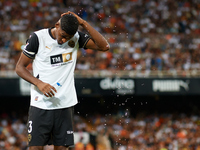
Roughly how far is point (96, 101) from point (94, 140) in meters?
2.66

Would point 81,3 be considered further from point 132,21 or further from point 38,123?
point 38,123

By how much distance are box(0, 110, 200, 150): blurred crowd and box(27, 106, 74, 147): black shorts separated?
8069mm

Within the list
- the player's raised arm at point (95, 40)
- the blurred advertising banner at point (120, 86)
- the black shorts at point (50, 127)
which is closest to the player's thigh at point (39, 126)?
the black shorts at point (50, 127)

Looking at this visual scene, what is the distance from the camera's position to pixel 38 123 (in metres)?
3.71

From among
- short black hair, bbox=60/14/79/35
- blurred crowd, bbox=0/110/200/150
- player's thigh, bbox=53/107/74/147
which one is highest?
short black hair, bbox=60/14/79/35

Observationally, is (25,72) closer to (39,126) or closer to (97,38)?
(39,126)

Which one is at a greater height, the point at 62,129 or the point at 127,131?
the point at 62,129

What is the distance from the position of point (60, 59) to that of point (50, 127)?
74 cm

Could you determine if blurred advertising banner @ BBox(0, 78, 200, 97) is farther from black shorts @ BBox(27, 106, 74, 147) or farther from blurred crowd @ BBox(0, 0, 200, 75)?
black shorts @ BBox(27, 106, 74, 147)

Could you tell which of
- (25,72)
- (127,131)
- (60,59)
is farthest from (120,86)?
(25,72)

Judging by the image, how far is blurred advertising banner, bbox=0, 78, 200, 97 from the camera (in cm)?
1246

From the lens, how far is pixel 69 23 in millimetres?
3506

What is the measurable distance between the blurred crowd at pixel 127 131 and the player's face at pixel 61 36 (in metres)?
8.49

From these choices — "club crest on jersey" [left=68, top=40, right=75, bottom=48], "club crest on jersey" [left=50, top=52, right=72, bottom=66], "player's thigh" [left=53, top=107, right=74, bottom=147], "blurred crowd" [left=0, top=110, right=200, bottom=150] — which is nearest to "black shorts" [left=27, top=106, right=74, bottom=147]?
"player's thigh" [left=53, top=107, right=74, bottom=147]
